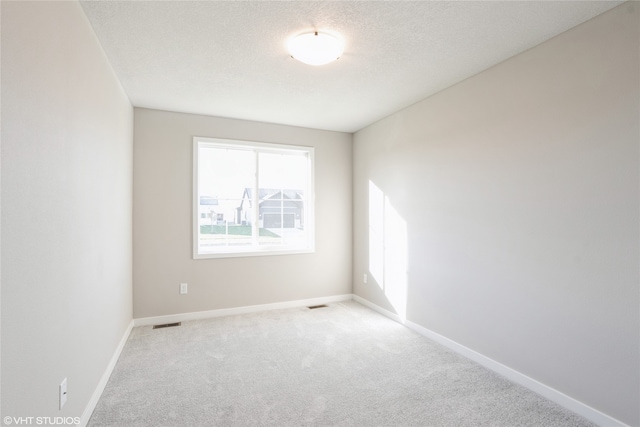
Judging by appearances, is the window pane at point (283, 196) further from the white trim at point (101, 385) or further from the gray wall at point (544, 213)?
the white trim at point (101, 385)

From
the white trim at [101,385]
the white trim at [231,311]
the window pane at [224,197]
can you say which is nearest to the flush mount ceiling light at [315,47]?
the window pane at [224,197]

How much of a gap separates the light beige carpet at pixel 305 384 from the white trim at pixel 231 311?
22 centimetres

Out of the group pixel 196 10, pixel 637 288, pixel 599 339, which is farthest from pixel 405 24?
pixel 599 339

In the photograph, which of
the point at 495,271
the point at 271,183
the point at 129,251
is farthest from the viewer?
the point at 271,183

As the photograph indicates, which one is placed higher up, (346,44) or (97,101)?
(346,44)

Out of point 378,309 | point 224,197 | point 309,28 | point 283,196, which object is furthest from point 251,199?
point 309,28

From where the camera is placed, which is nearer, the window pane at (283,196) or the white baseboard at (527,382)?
the white baseboard at (527,382)

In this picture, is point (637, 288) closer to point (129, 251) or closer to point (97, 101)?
point (97, 101)

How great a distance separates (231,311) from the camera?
4176 millimetres

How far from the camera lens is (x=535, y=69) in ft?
7.90

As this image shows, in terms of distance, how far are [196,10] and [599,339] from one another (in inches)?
128

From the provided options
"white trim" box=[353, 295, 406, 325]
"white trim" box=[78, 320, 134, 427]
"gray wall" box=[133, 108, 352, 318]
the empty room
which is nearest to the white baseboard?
the empty room

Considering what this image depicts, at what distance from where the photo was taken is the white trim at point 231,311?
383 centimetres

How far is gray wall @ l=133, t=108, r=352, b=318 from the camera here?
12.5 feet
